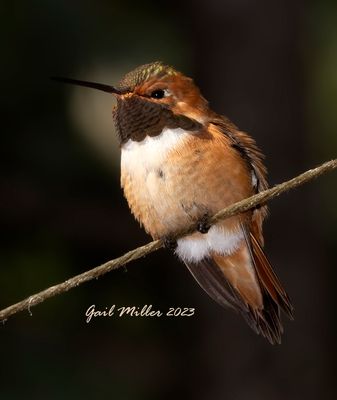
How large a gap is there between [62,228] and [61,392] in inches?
51.1

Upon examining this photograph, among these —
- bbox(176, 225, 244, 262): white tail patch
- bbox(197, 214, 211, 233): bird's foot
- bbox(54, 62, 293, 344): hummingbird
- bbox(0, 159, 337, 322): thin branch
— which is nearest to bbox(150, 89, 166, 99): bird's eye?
bbox(54, 62, 293, 344): hummingbird

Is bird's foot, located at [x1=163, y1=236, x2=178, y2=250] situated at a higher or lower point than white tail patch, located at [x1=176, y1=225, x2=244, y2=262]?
higher

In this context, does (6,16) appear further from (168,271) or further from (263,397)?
(263,397)

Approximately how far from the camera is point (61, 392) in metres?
7.25

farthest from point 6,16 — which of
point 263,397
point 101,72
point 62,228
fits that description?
point 263,397

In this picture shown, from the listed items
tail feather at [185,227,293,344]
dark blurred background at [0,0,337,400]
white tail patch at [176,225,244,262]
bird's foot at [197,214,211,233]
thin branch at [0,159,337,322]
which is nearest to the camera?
thin branch at [0,159,337,322]

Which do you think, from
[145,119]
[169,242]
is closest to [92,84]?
[145,119]

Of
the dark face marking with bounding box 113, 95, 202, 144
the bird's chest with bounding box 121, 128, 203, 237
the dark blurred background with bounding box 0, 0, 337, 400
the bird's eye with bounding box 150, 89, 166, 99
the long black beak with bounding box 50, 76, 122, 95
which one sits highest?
the long black beak with bounding box 50, 76, 122, 95

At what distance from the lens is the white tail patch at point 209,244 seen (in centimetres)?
479

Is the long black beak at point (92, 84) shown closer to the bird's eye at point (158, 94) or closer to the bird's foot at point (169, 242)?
the bird's eye at point (158, 94)

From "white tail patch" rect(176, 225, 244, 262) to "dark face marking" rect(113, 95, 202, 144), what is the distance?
0.59m

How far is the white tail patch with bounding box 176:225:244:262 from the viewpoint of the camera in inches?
189

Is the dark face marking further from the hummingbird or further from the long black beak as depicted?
the long black beak

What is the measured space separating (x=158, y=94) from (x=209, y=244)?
0.84 metres
